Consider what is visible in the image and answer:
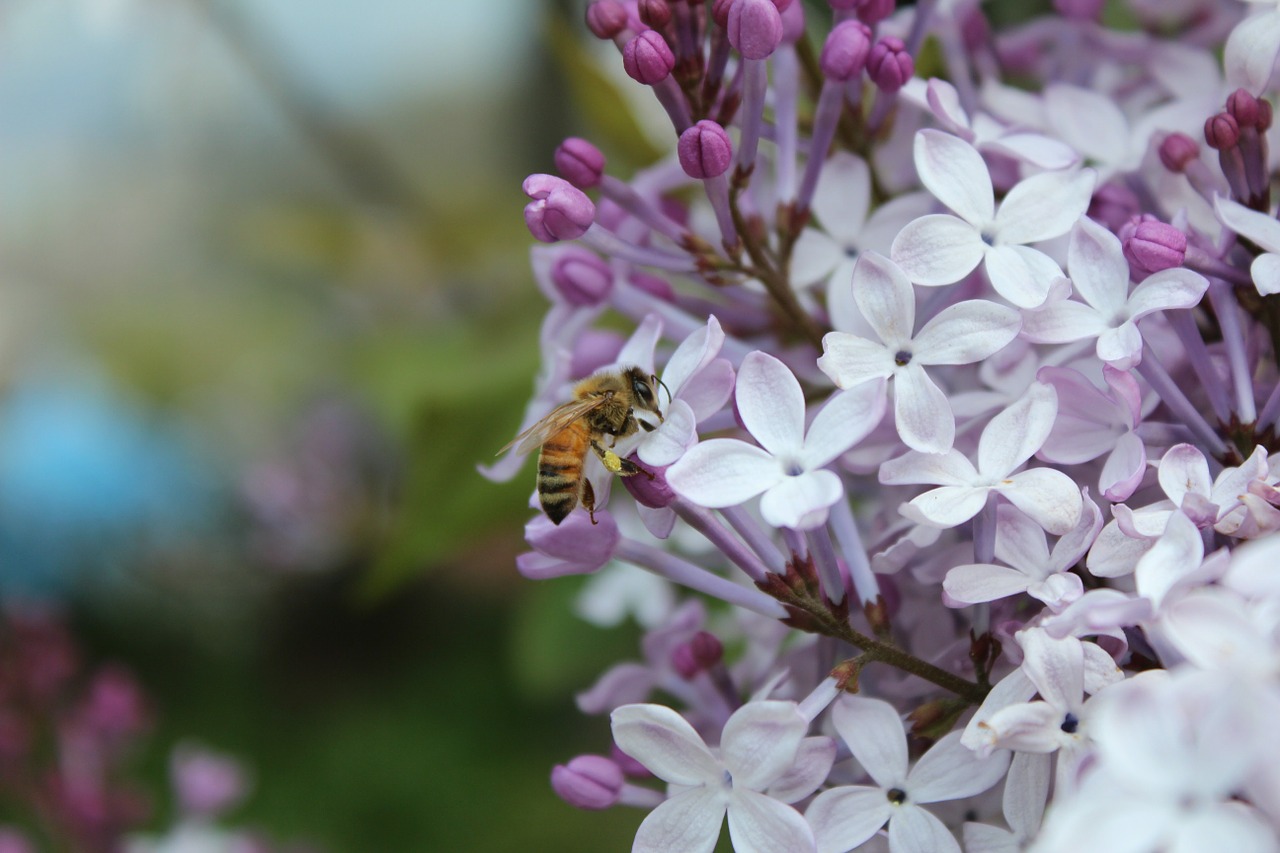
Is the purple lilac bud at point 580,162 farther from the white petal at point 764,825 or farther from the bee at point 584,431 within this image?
the white petal at point 764,825

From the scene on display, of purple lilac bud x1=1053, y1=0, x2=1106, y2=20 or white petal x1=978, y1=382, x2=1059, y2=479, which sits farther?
purple lilac bud x1=1053, y1=0, x2=1106, y2=20

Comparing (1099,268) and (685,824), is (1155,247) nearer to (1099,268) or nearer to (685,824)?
(1099,268)

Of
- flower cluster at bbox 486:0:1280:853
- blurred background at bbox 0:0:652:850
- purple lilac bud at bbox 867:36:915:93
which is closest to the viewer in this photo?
flower cluster at bbox 486:0:1280:853

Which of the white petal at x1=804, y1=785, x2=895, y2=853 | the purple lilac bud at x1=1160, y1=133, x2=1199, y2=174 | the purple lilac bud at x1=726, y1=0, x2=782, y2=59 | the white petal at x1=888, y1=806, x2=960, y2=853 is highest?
the purple lilac bud at x1=726, y1=0, x2=782, y2=59

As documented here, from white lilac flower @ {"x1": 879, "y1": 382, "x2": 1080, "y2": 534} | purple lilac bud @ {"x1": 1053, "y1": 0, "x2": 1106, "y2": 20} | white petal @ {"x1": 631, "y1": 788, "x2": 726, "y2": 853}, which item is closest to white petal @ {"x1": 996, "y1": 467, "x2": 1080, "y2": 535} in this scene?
white lilac flower @ {"x1": 879, "y1": 382, "x2": 1080, "y2": 534}

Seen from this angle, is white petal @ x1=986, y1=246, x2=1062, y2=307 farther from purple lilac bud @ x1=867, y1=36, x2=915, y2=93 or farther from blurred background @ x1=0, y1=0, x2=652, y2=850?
blurred background @ x1=0, y1=0, x2=652, y2=850

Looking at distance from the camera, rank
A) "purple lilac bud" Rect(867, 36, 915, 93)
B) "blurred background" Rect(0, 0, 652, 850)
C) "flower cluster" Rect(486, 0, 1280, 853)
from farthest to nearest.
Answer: "blurred background" Rect(0, 0, 652, 850)
"purple lilac bud" Rect(867, 36, 915, 93)
"flower cluster" Rect(486, 0, 1280, 853)
